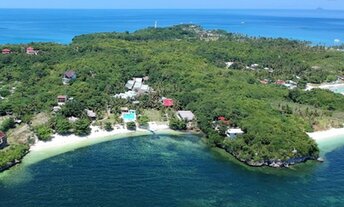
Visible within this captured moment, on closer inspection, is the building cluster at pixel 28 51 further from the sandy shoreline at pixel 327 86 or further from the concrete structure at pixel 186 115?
Answer: the sandy shoreline at pixel 327 86

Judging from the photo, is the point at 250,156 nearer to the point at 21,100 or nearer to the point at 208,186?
the point at 208,186

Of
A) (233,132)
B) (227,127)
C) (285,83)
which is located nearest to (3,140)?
(227,127)

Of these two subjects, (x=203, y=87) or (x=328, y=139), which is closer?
(x=328, y=139)

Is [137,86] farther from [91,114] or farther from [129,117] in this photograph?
[91,114]

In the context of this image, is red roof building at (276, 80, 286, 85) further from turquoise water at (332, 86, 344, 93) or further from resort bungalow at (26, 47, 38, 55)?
resort bungalow at (26, 47, 38, 55)

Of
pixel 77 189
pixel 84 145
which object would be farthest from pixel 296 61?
pixel 77 189

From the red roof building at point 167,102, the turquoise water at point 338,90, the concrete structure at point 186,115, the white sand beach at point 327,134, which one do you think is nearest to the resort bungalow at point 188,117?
the concrete structure at point 186,115

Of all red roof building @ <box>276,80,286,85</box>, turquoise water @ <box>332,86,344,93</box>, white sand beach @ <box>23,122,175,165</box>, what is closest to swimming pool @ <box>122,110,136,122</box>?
white sand beach @ <box>23,122,175,165</box>
